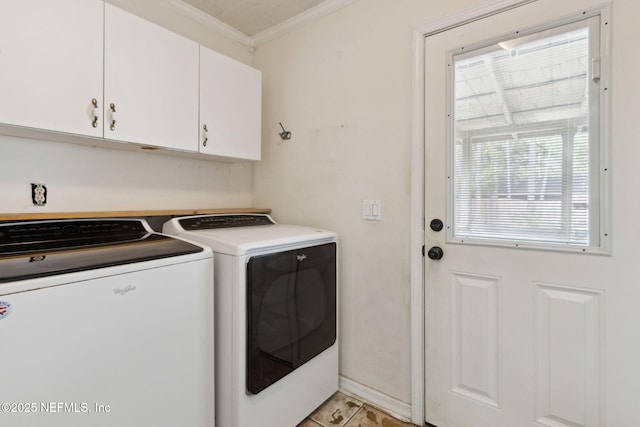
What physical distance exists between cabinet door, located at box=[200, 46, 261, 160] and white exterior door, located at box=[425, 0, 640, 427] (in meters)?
1.08

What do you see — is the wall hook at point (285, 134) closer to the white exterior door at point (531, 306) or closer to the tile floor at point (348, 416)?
the white exterior door at point (531, 306)

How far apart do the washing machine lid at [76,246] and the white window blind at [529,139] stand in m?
1.30

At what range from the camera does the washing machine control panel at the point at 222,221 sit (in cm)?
170

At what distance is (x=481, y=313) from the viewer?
1.43 meters

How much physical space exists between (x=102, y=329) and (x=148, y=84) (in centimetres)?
113

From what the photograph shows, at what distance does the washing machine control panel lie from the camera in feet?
5.59

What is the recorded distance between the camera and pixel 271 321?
141 cm

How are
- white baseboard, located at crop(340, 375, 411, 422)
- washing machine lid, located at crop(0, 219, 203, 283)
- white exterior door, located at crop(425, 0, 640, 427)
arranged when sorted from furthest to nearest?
1. white baseboard, located at crop(340, 375, 411, 422)
2. white exterior door, located at crop(425, 0, 640, 427)
3. washing machine lid, located at crop(0, 219, 203, 283)

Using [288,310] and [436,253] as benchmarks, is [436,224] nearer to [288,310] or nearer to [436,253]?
[436,253]

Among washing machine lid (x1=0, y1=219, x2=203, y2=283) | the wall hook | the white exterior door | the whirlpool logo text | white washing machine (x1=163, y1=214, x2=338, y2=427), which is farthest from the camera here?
the wall hook

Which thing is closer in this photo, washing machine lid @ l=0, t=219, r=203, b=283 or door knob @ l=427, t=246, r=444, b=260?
washing machine lid @ l=0, t=219, r=203, b=283

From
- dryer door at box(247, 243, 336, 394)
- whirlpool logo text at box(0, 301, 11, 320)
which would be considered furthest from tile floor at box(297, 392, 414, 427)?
whirlpool logo text at box(0, 301, 11, 320)

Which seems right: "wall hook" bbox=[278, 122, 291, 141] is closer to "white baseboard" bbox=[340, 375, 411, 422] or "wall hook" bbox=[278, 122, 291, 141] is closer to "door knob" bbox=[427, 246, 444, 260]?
"door knob" bbox=[427, 246, 444, 260]

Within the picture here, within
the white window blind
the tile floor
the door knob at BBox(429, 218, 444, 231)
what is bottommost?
the tile floor
